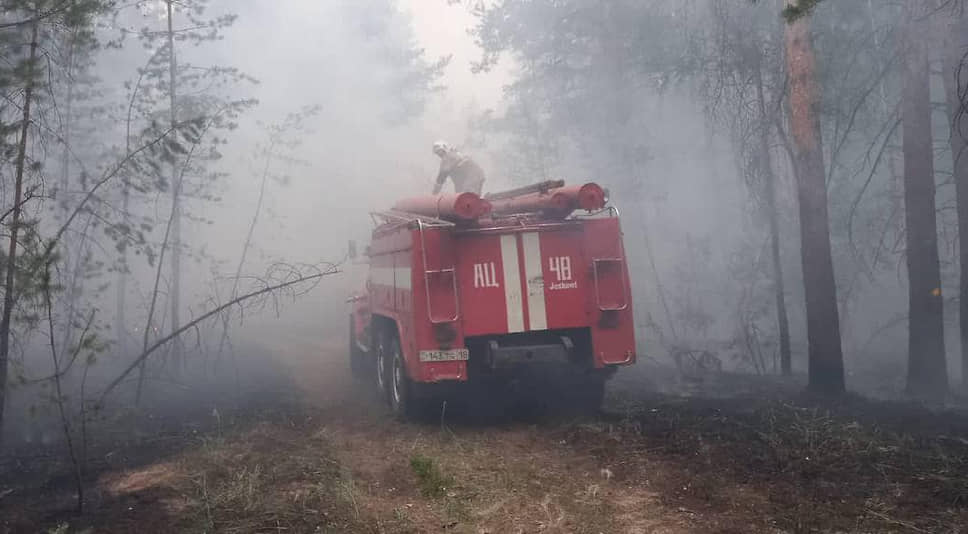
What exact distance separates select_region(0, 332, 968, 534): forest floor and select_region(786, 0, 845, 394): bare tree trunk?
68 centimetres

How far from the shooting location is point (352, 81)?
33875 millimetres

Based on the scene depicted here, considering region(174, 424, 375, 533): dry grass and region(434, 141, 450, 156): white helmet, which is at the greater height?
region(434, 141, 450, 156): white helmet

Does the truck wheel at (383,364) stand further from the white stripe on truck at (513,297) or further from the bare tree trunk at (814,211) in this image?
the bare tree trunk at (814,211)

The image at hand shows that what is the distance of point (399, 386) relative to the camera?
8.10 m

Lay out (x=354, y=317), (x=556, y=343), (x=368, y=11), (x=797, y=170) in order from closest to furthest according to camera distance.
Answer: (x=556, y=343), (x=797, y=170), (x=354, y=317), (x=368, y=11)

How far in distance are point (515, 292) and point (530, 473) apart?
1970 mm

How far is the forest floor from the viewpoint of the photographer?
475 centimetres

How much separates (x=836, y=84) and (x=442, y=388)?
892cm

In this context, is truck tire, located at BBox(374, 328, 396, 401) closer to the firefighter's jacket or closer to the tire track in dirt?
the tire track in dirt

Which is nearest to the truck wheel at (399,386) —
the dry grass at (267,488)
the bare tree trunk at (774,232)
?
the dry grass at (267,488)

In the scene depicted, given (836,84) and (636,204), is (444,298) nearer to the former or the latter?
(836,84)

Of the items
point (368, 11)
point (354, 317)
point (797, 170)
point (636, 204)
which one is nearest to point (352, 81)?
point (368, 11)

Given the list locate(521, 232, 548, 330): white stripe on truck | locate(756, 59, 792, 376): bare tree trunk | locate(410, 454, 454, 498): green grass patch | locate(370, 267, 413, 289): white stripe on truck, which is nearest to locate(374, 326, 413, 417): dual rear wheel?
locate(370, 267, 413, 289): white stripe on truck

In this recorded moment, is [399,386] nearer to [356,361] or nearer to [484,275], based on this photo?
[484,275]
